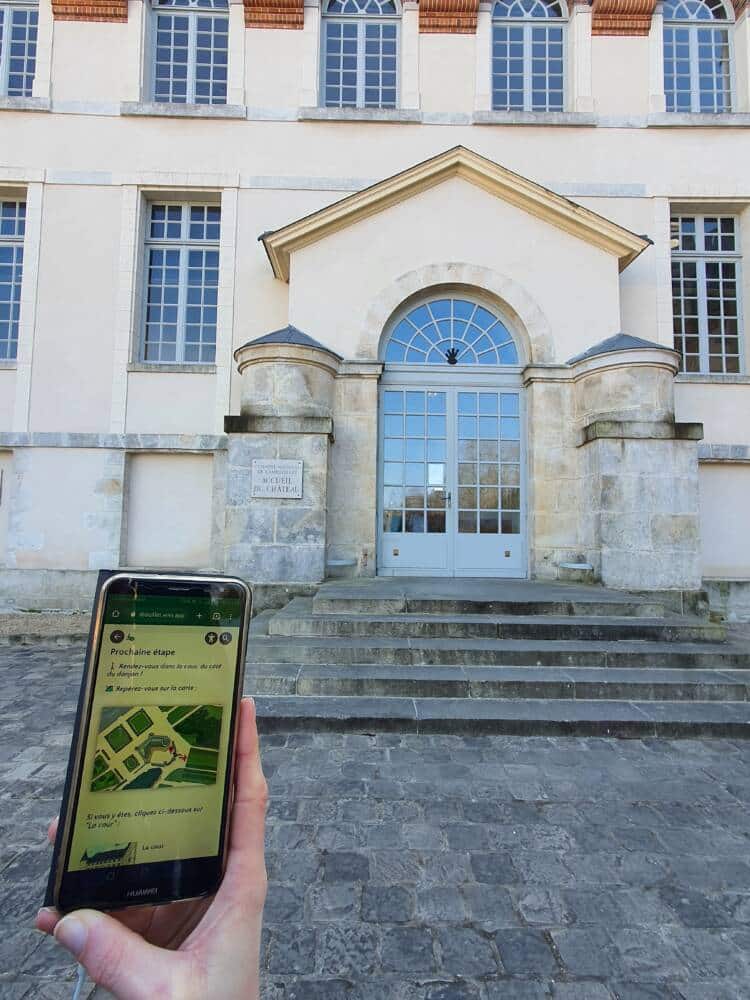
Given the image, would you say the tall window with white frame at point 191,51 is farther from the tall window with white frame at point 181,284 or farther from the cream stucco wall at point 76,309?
the cream stucco wall at point 76,309

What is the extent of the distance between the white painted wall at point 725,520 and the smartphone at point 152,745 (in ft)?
31.6

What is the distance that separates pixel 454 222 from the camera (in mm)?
8461

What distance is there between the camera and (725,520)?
8.87m

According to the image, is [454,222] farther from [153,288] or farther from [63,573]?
[63,573]

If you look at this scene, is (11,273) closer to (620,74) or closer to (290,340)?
(290,340)

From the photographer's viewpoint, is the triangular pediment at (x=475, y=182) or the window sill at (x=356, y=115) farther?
the window sill at (x=356, y=115)

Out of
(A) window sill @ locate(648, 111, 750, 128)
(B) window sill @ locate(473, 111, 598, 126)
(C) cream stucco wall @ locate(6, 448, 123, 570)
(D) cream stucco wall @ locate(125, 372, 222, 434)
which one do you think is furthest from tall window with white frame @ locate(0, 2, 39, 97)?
(A) window sill @ locate(648, 111, 750, 128)

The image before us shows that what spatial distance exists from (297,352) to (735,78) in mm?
10130

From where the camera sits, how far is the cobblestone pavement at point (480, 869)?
1.85 metres

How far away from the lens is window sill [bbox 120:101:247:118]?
920 cm

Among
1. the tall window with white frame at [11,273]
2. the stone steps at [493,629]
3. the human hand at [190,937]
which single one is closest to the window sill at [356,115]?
the tall window with white frame at [11,273]

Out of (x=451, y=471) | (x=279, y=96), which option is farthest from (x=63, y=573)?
(x=279, y=96)

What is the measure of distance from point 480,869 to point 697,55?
45.2 feet

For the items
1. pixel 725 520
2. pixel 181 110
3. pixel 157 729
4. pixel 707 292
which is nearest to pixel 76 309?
pixel 181 110
